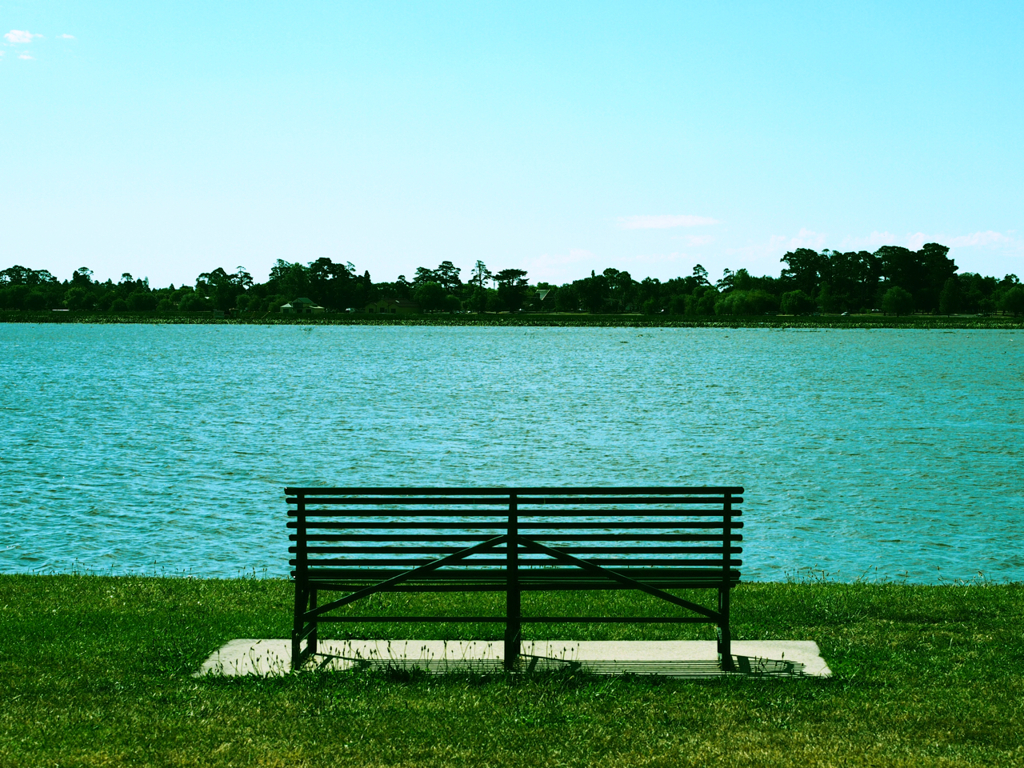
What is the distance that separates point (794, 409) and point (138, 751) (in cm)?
6010

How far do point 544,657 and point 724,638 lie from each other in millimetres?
1549

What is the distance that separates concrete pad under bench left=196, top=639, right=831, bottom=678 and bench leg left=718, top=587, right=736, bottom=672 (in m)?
0.08

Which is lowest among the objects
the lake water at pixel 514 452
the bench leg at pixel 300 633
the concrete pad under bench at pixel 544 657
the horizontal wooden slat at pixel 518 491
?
the lake water at pixel 514 452

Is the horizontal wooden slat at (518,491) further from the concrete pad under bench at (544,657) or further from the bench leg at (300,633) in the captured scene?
the concrete pad under bench at (544,657)

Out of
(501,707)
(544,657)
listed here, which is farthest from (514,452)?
(501,707)

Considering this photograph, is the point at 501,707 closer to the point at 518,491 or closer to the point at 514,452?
the point at 518,491

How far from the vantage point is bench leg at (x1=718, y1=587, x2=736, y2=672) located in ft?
30.3

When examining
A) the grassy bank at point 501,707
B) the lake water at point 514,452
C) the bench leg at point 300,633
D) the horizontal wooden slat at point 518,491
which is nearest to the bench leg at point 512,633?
the grassy bank at point 501,707

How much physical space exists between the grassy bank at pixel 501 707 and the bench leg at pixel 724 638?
23.0 inches

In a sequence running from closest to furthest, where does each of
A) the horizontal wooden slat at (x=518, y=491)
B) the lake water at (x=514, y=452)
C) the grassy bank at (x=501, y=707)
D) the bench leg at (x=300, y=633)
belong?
the grassy bank at (x=501, y=707), the bench leg at (x=300, y=633), the horizontal wooden slat at (x=518, y=491), the lake water at (x=514, y=452)

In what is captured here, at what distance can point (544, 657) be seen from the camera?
943 cm

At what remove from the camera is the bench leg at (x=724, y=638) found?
9227 millimetres

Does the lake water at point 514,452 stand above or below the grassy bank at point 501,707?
below

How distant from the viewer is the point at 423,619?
9930 mm
